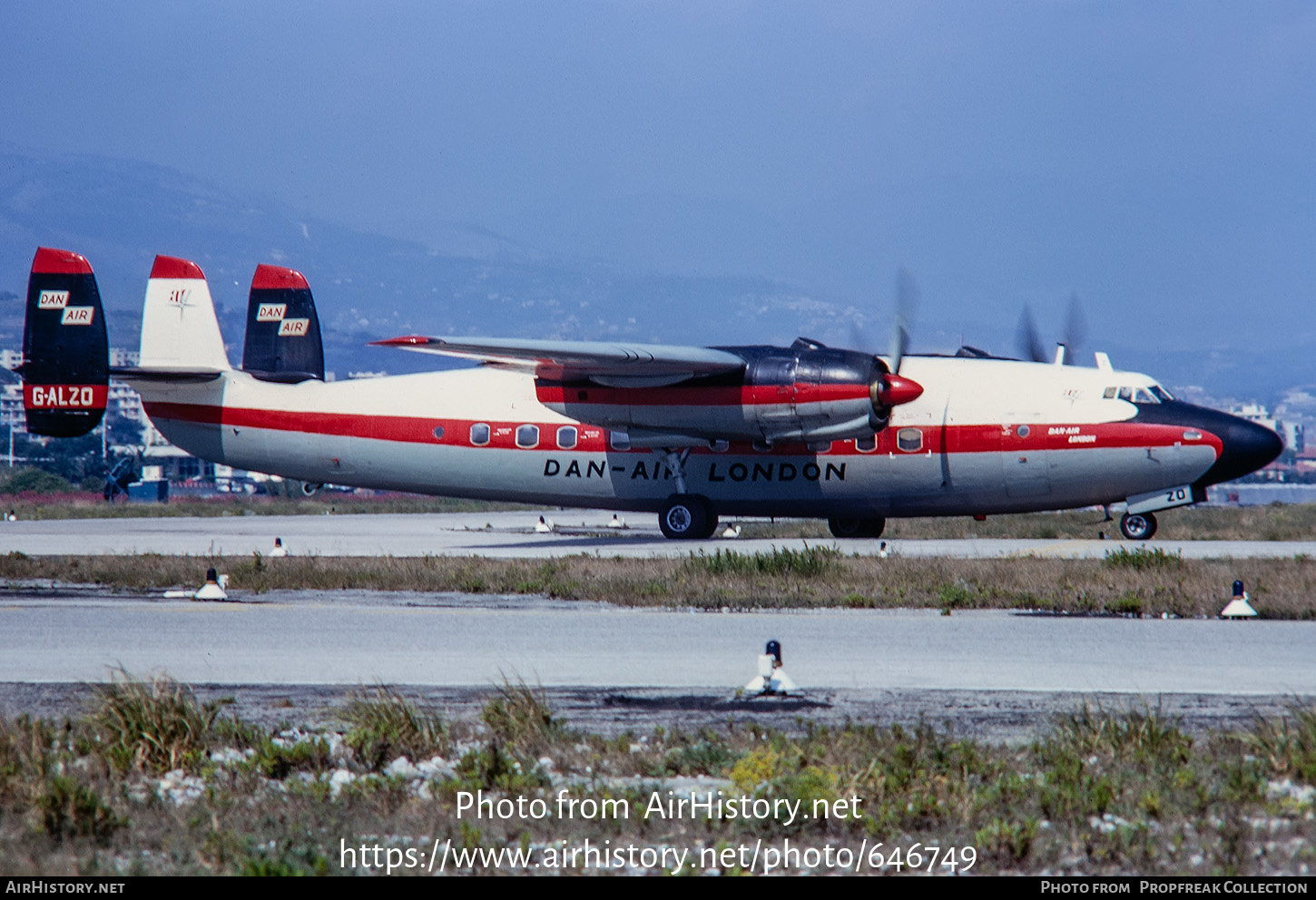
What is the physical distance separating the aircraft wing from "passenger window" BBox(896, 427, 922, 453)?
3740mm

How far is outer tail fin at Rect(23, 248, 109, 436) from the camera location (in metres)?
29.0

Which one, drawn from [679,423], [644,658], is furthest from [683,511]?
[644,658]

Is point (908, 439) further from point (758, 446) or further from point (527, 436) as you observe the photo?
point (527, 436)

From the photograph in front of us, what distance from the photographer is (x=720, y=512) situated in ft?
94.8

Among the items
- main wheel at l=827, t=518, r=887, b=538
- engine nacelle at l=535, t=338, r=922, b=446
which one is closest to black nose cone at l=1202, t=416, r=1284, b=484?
engine nacelle at l=535, t=338, r=922, b=446

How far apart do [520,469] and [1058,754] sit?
22.6 meters

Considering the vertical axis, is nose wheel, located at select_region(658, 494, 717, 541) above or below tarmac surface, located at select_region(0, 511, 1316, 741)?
above

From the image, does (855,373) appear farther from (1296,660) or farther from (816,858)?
(816,858)

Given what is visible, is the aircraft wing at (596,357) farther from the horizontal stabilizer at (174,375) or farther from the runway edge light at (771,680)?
the runway edge light at (771,680)

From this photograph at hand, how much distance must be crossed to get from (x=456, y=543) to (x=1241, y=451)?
17.9 metres

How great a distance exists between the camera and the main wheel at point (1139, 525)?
27641 millimetres

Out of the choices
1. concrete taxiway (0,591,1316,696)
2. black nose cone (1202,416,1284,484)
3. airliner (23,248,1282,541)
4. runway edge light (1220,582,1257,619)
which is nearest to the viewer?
concrete taxiway (0,591,1316,696)

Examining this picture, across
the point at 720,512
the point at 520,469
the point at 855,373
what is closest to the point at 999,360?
the point at 855,373

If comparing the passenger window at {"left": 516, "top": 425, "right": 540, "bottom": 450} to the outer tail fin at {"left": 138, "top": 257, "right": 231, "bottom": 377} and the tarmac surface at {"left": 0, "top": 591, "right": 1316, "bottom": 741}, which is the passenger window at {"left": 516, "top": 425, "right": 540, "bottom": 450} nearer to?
the outer tail fin at {"left": 138, "top": 257, "right": 231, "bottom": 377}
